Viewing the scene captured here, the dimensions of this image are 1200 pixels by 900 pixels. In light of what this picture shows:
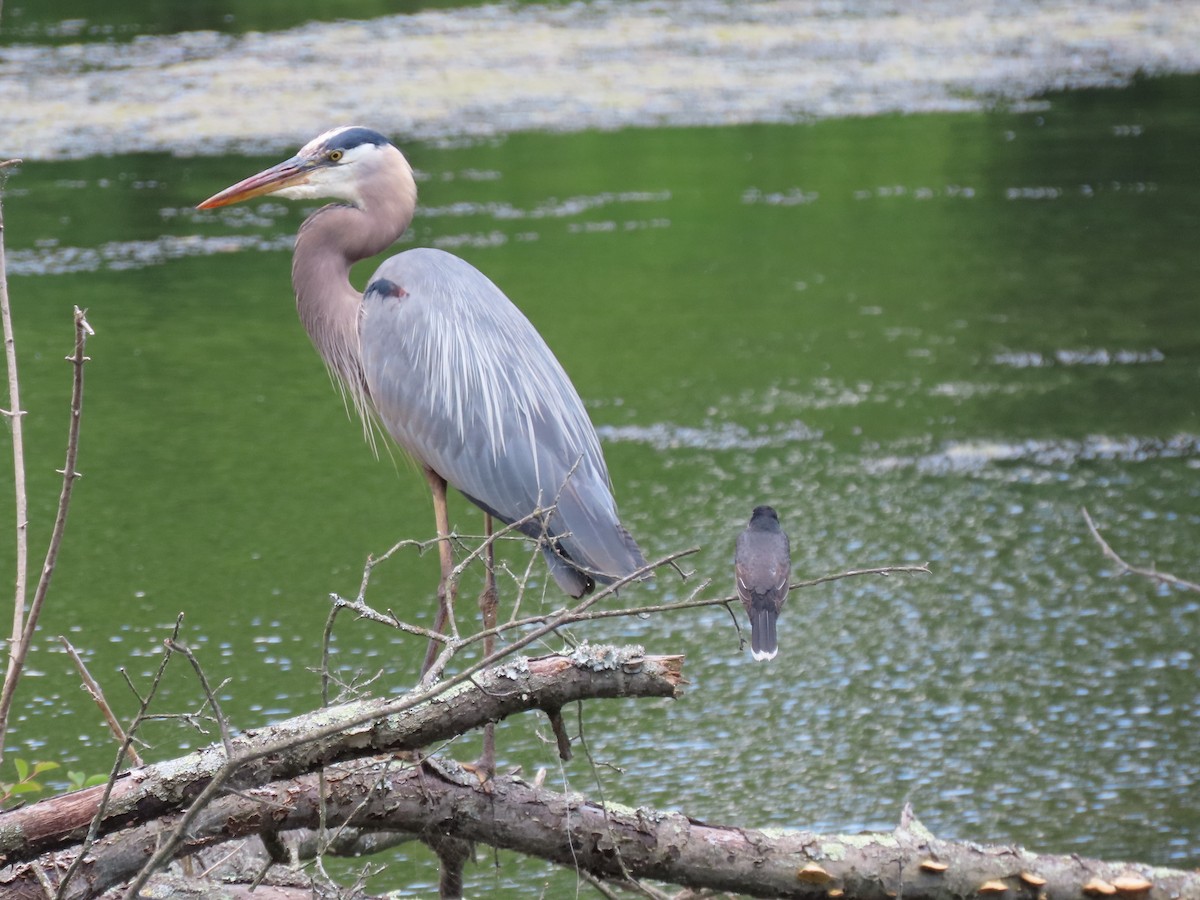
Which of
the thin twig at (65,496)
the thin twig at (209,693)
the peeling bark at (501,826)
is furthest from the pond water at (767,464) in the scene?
the thin twig at (209,693)

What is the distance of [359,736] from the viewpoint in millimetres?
2357

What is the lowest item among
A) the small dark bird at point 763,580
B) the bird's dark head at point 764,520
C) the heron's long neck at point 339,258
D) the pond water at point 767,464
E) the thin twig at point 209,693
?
the pond water at point 767,464

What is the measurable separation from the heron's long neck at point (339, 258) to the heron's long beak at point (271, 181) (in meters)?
0.10

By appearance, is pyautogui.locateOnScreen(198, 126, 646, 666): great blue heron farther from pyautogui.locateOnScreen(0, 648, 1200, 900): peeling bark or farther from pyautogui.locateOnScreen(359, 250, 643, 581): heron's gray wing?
pyautogui.locateOnScreen(0, 648, 1200, 900): peeling bark

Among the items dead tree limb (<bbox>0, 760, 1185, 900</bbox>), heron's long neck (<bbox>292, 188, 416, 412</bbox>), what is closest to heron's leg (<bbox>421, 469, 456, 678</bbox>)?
heron's long neck (<bbox>292, 188, 416, 412</bbox>)

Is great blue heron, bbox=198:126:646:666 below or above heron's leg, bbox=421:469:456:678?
above

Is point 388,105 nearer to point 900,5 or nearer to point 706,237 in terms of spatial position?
point 706,237

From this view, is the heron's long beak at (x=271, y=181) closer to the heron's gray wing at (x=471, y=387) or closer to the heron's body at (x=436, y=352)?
the heron's body at (x=436, y=352)

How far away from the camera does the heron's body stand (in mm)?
3637

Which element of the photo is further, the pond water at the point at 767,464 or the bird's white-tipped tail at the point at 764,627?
the pond water at the point at 767,464

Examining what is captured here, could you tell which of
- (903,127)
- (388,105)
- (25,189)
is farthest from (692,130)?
(25,189)

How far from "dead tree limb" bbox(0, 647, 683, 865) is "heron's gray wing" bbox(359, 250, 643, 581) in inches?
46.1

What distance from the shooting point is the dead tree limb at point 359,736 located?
2332mm

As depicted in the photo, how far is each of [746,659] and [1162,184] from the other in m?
6.95
